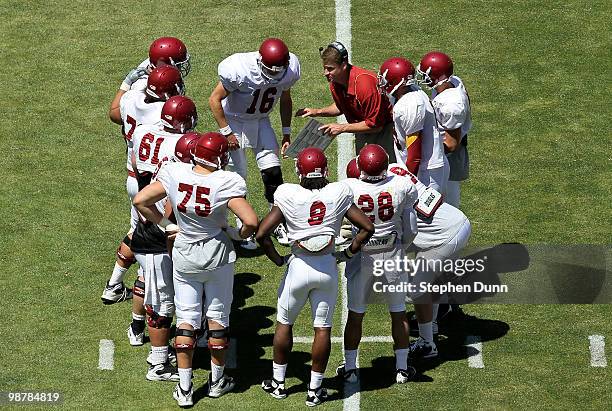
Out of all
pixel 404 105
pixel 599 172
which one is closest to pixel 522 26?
pixel 599 172

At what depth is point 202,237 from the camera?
979 cm

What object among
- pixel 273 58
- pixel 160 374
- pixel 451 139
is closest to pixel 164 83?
pixel 273 58

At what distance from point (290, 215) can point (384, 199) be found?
2.46 ft

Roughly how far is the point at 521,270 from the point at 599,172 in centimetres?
187

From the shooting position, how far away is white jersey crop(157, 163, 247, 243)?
962 centimetres

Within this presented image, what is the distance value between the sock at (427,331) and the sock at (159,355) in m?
2.06

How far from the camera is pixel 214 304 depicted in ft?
32.9

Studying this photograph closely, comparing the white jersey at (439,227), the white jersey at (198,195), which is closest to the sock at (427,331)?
the white jersey at (439,227)

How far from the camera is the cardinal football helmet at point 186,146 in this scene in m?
9.83

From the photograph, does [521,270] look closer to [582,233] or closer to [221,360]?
[582,233]

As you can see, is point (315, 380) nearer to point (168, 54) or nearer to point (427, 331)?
point (427, 331)

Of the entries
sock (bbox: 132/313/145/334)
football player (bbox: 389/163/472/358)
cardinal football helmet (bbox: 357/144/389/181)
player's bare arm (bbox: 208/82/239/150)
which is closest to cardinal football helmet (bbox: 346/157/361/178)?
cardinal football helmet (bbox: 357/144/389/181)

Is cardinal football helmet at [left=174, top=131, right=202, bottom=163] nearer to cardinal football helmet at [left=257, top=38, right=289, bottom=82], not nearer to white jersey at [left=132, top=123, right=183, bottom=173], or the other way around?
white jersey at [left=132, top=123, right=183, bottom=173]

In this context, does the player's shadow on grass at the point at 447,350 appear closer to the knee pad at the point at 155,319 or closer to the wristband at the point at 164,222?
the knee pad at the point at 155,319
